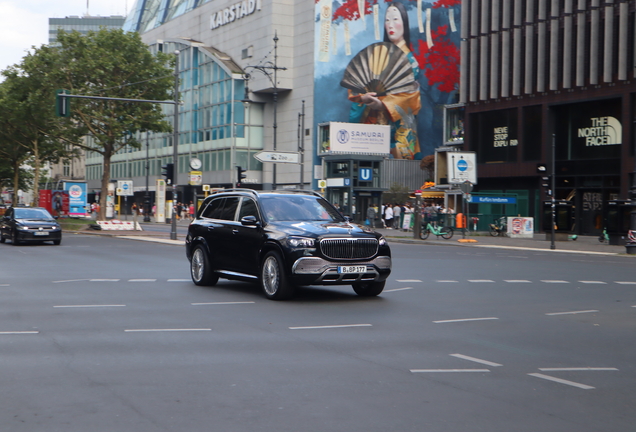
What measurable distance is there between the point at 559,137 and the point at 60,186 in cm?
3837

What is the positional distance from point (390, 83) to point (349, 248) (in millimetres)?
69738

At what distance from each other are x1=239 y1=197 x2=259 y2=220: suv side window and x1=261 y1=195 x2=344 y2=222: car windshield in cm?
19

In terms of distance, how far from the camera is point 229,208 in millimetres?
14555

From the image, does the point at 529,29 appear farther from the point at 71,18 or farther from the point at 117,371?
the point at 71,18

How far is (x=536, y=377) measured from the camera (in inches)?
269

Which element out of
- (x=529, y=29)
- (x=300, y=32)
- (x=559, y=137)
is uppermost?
(x=300, y=32)

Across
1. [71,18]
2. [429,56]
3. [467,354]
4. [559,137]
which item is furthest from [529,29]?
[71,18]

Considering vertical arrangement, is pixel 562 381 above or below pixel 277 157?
below

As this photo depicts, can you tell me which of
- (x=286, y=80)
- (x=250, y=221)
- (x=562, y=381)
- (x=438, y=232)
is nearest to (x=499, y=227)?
(x=438, y=232)

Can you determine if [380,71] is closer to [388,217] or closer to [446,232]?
[388,217]

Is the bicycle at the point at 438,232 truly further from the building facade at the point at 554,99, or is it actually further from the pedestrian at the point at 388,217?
the pedestrian at the point at 388,217

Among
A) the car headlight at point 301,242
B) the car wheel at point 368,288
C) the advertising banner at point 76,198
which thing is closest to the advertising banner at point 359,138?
the advertising banner at point 76,198

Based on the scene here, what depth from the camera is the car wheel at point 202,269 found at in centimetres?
1473

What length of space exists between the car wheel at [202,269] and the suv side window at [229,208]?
80cm
